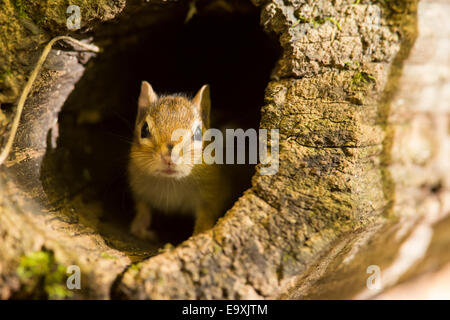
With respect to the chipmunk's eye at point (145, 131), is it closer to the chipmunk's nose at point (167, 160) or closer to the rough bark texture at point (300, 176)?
the chipmunk's nose at point (167, 160)

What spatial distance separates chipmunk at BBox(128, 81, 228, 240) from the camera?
9.95 feet

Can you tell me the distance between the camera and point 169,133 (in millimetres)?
3018

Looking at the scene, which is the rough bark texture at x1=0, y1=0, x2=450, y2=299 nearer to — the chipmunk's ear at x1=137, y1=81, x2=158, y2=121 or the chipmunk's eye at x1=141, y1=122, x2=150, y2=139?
the chipmunk's ear at x1=137, y1=81, x2=158, y2=121

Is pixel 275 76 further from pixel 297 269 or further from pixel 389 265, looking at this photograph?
pixel 389 265

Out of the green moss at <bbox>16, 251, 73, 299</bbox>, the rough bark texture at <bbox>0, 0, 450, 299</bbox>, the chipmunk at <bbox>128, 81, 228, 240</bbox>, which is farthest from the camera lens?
→ the chipmunk at <bbox>128, 81, 228, 240</bbox>

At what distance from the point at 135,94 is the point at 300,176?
114 inches

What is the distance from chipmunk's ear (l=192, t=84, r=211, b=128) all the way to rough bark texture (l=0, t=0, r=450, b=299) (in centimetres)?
92

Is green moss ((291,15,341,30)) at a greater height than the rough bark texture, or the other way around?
green moss ((291,15,341,30))

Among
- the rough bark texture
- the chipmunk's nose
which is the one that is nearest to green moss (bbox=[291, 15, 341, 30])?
the rough bark texture

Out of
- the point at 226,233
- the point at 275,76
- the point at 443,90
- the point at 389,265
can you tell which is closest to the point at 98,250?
the point at 226,233

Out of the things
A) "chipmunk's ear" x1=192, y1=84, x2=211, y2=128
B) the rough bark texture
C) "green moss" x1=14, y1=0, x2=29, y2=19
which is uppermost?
"chipmunk's ear" x1=192, y1=84, x2=211, y2=128

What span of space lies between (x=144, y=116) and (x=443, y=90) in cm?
296

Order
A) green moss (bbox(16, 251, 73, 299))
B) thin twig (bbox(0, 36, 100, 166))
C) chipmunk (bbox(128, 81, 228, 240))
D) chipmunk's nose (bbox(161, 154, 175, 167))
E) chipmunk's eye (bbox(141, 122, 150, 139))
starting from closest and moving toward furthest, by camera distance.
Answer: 1. green moss (bbox(16, 251, 73, 299))
2. thin twig (bbox(0, 36, 100, 166))
3. chipmunk's nose (bbox(161, 154, 175, 167))
4. chipmunk (bbox(128, 81, 228, 240))
5. chipmunk's eye (bbox(141, 122, 150, 139))

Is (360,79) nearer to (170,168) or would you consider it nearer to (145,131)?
(170,168)
